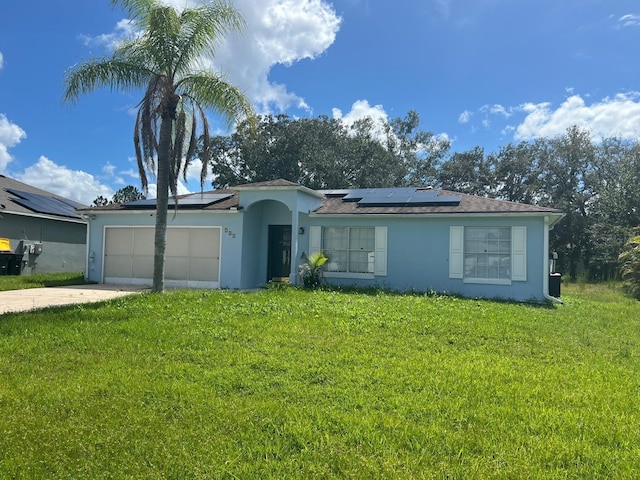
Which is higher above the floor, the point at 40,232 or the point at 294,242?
the point at 40,232

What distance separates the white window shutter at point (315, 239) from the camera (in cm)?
1438

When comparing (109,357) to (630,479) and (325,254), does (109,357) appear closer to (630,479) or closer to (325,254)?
(630,479)

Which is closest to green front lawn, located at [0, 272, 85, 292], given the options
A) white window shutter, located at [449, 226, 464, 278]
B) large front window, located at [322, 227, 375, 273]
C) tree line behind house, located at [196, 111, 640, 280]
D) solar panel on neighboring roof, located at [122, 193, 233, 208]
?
solar panel on neighboring roof, located at [122, 193, 233, 208]

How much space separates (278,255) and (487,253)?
22.3 feet

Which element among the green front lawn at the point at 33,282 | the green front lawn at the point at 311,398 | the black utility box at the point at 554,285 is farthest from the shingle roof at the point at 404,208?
the green front lawn at the point at 311,398

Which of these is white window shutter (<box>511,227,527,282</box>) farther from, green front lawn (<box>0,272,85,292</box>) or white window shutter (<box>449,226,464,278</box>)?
green front lawn (<box>0,272,85,292</box>)

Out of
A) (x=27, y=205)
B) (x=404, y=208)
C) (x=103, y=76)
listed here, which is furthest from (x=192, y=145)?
(x=27, y=205)

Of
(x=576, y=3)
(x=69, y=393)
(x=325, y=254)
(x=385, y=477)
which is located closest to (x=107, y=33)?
(x=325, y=254)

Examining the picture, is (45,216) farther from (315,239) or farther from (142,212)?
(315,239)

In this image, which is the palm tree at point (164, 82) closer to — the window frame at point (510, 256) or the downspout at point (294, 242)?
the downspout at point (294, 242)

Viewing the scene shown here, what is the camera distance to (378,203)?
1445 centimetres

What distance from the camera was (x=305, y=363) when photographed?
17.6 ft

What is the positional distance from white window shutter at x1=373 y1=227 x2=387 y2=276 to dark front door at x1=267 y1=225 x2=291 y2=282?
3291 millimetres

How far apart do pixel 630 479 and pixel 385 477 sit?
1.63 meters
